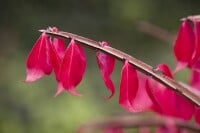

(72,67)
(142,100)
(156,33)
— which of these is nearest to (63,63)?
(72,67)

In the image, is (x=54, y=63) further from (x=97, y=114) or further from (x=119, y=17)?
(x=119, y=17)

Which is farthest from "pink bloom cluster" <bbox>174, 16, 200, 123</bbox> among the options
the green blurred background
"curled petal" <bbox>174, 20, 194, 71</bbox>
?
the green blurred background

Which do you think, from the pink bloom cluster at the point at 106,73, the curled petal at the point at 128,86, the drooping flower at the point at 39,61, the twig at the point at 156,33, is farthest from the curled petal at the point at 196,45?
the twig at the point at 156,33

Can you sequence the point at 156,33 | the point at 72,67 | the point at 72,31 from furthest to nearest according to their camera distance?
the point at 72,31, the point at 156,33, the point at 72,67

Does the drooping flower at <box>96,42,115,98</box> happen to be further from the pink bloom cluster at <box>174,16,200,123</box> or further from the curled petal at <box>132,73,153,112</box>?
the pink bloom cluster at <box>174,16,200,123</box>

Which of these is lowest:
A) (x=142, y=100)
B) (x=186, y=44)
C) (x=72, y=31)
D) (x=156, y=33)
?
(x=142, y=100)

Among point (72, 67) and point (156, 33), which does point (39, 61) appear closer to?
point (72, 67)
